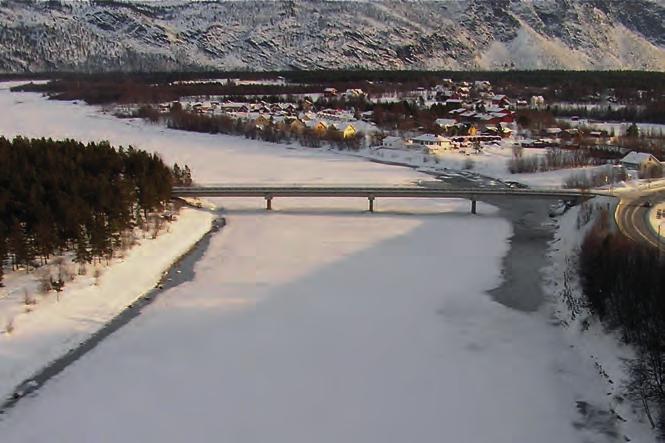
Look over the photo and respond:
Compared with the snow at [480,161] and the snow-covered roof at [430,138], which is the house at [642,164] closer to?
the snow at [480,161]

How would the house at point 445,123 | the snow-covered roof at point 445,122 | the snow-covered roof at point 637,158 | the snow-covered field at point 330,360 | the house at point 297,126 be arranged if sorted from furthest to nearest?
the snow-covered roof at point 445,122
the house at point 445,123
the house at point 297,126
the snow-covered roof at point 637,158
the snow-covered field at point 330,360

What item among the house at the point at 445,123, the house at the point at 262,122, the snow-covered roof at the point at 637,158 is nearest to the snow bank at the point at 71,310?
the snow-covered roof at the point at 637,158

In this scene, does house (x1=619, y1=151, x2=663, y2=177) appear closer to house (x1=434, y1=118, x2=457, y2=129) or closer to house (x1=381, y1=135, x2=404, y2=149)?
house (x1=381, y1=135, x2=404, y2=149)

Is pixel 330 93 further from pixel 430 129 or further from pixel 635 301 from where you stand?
pixel 635 301

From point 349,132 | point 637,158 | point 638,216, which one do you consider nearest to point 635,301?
point 638,216

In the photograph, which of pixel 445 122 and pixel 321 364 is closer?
pixel 321 364

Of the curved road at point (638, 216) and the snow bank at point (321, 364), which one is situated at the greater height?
the curved road at point (638, 216)

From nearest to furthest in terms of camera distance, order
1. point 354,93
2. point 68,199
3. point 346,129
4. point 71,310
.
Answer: point 71,310
point 68,199
point 346,129
point 354,93
